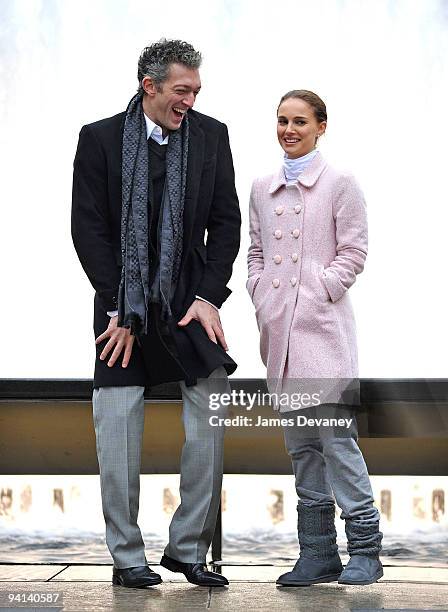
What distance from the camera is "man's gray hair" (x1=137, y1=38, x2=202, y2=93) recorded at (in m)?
3.35

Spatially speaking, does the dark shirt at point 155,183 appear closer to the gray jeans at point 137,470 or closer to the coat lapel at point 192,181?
the coat lapel at point 192,181

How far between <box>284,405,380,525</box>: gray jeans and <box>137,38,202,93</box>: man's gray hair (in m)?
0.95

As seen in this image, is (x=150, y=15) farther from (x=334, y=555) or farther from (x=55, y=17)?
(x=334, y=555)

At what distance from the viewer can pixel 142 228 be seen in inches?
Answer: 131

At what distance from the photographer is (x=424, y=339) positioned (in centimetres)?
396

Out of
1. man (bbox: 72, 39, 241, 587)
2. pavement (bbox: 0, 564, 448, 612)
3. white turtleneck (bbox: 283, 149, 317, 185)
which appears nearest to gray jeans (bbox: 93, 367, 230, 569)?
man (bbox: 72, 39, 241, 587)

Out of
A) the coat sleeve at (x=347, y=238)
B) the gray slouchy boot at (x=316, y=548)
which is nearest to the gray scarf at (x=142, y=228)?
the coat sleeve at (x=347, y=238)

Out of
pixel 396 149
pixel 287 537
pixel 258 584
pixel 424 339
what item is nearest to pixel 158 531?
pixel 287 537

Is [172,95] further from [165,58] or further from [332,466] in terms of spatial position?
[332,466]

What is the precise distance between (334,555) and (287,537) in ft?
1.72

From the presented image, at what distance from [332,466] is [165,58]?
1147mm

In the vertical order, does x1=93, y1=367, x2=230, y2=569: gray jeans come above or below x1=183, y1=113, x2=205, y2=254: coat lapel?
below

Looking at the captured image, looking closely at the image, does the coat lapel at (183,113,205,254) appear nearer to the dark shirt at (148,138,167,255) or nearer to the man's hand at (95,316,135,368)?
the dark shirt at (148,138,167,255)

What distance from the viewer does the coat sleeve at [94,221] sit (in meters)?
3.37
